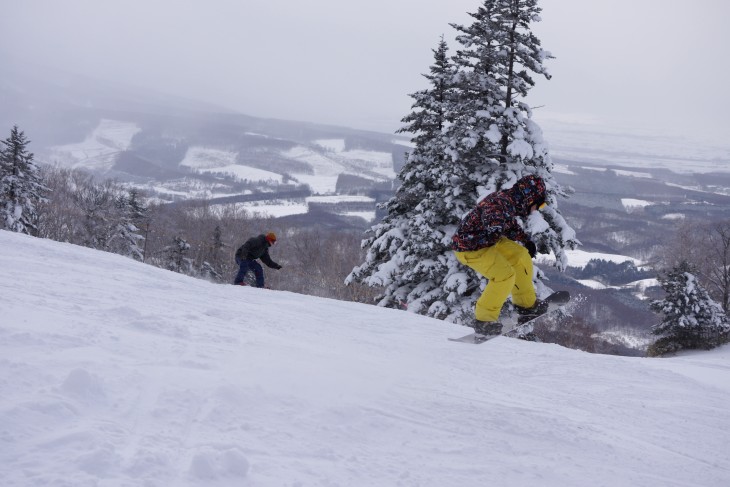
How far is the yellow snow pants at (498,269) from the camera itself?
6.34 meters

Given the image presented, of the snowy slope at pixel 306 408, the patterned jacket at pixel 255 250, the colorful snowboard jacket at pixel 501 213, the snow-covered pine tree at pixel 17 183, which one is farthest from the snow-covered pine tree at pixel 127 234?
the colorful snowboard jacket at pixel 501 213

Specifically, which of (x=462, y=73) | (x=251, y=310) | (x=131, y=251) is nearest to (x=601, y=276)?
(x=131, y=251)

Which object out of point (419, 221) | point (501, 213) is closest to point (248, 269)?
point (419, 221)

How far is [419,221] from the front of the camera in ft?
52.0

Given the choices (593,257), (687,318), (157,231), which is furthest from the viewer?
(593,257)

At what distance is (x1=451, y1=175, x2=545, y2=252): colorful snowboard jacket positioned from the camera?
6090 mm

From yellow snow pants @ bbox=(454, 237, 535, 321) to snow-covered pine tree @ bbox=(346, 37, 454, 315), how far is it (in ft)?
29.1

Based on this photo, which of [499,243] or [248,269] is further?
[248,269]

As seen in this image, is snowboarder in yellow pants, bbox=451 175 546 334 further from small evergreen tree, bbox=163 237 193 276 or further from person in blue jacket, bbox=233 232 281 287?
small evergreen tree, bbox=163 237 193 276

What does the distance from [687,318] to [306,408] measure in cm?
2836

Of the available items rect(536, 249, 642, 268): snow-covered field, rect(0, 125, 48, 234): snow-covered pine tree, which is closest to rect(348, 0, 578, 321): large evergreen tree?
rect(0, 125, 48, 234): snow-covered pine tree

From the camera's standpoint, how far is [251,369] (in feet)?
13.0

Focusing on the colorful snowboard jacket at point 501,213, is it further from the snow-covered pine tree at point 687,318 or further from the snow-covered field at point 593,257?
the snow-covered field at point 593,257

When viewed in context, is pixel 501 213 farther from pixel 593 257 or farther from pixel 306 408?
pixel 593 257
